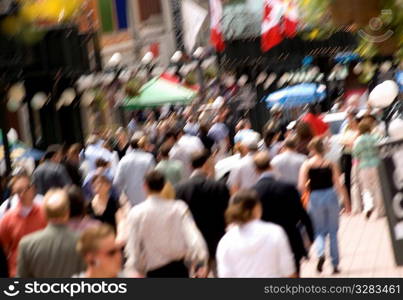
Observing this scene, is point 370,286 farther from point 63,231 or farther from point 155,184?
point 63,231

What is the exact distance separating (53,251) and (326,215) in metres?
6.71

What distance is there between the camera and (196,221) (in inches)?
515

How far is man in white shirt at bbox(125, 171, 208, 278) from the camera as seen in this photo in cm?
1098

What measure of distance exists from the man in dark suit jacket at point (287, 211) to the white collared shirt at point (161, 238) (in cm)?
183

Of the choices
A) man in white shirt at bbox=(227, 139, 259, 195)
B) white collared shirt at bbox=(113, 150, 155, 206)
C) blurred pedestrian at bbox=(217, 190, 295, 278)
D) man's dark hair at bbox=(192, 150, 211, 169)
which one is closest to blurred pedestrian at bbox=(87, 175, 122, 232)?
man's dark hair at bbox=(192, 150, 211, 169)

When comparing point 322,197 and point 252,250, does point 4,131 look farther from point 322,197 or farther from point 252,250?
point 252,250

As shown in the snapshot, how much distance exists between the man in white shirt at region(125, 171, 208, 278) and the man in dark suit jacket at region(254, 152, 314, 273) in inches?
70.7

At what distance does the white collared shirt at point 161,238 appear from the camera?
10977 millimetres

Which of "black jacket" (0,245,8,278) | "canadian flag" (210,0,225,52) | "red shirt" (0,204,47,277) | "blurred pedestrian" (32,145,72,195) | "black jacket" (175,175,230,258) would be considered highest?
"black jacket" (0,245,8,278)

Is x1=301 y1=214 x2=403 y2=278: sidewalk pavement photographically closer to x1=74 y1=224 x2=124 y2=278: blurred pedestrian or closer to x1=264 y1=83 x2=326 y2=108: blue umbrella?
x1=74 y1=224 x2=124 y2=278: blurred pedestrian

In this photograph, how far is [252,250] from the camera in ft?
31.9

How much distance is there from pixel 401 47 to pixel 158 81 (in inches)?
1151

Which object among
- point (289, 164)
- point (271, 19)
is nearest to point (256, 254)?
point (289, 164)

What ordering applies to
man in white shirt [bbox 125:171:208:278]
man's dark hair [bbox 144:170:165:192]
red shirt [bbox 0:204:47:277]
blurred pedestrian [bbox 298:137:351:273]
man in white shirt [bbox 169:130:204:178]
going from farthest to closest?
man in white shirt [bbox 169:130:204:178] < blurred pedestrian [bbox 298:137:351:273] < red shirt [bbox 0:204:47:277] < man's dark hair [bbox 144:170:165:192] < man in white shirt [bbox 125:171:208:278]
